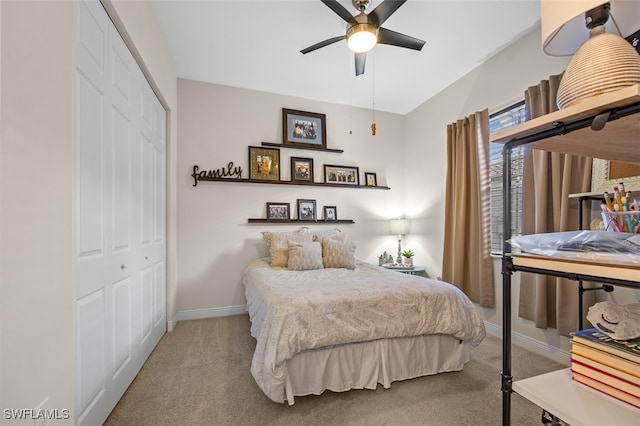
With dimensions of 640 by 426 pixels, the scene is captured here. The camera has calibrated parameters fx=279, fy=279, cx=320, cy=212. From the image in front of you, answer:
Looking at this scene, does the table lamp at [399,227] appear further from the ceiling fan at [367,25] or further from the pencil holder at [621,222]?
the pencil holder at [621,222]

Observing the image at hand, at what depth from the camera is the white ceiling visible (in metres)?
2.31

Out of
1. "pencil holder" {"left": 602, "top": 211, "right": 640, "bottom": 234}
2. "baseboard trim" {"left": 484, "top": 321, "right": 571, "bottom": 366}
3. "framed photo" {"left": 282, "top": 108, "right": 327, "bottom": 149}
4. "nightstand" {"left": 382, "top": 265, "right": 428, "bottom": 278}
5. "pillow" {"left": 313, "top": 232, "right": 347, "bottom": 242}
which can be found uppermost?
"framed photo" {"left": 282, "top": 108, "right": 327, "bottom": 149}

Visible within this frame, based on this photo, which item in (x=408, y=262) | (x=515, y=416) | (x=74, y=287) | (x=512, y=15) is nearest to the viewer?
(x=74, y=287)

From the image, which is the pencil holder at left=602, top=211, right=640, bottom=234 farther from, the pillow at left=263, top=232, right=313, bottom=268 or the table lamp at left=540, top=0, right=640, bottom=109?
the pillow at left=263, top=232, right=313, bottom=268

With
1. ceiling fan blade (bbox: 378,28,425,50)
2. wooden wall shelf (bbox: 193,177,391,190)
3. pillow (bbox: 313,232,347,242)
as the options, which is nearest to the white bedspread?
pillow (bbox: 313,232,347,242)

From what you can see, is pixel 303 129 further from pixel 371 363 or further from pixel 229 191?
pixel 371 363

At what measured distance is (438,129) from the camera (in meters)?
3.77

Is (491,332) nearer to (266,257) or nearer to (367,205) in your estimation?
(367,205)

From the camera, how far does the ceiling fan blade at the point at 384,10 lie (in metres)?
1.90

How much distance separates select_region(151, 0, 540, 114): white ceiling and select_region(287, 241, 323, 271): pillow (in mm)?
2042

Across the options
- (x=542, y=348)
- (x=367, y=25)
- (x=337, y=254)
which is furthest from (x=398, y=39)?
(x=542, y=348)

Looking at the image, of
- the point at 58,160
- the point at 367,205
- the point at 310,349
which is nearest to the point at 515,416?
the point at 310,349

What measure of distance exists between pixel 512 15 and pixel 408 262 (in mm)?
2899

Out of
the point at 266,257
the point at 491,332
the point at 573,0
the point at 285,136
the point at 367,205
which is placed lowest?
the point at 491,332
